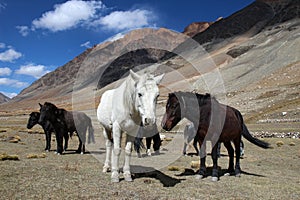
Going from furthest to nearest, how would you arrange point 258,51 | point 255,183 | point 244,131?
1. point 258,51
2. point 244,131
3. point 255,183

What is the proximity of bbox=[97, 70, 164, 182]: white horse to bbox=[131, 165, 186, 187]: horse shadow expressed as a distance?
3.96 ft

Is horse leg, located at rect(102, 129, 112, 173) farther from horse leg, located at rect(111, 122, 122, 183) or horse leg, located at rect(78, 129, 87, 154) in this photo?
horse leg, located at rect(78, 129, 87, 154)

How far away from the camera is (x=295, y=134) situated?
29.5 meters

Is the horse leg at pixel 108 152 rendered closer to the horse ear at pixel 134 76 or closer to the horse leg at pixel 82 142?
the horse ear at pixel 134 76

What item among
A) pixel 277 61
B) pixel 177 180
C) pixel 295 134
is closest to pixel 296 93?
pixel 295 134

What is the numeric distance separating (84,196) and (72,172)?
314 centimetres

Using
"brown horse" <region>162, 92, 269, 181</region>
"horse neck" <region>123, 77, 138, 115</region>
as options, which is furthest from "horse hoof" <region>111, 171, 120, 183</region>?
"brown horse" <region>162, 92, 269, 181</region>

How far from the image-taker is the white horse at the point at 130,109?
7.09 m

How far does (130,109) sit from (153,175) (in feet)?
11.3

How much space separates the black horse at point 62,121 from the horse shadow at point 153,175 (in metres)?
7.23

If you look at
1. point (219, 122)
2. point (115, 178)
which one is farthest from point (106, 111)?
point (219, 122)

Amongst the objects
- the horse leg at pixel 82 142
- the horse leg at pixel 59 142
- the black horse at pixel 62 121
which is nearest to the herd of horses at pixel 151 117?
the horse leg at pixel 59 142

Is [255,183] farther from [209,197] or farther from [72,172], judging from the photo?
[72,172]

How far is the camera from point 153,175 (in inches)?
397
